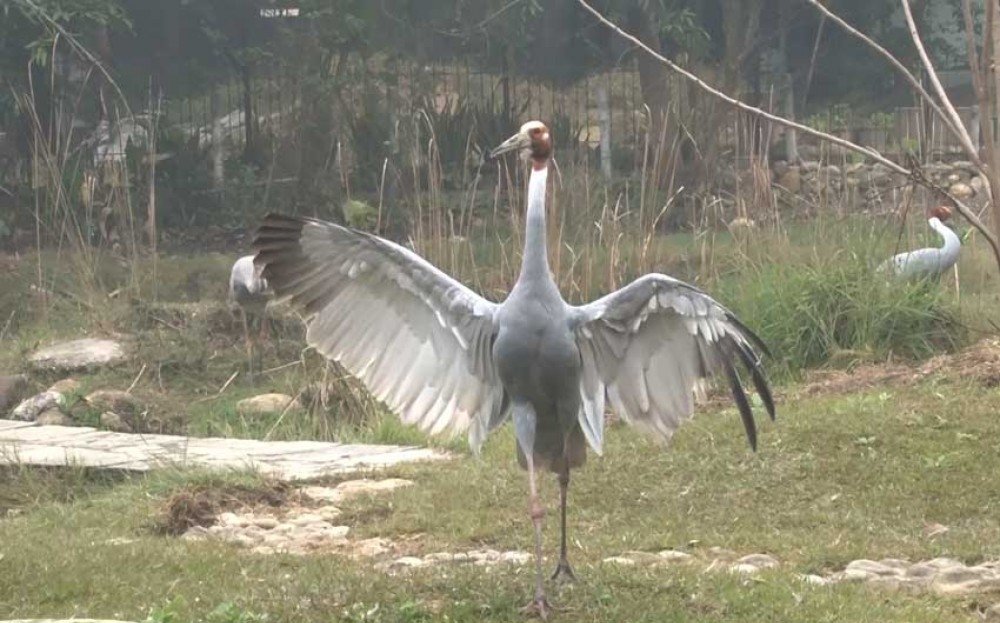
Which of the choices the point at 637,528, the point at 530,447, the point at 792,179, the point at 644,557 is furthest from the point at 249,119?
the point at 530,447

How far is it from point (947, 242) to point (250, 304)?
556 cm

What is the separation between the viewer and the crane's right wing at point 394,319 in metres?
6.52

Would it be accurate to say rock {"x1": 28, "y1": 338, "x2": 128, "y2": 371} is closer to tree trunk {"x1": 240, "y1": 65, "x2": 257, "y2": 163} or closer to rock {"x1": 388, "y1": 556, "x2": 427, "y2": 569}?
tree trunk {"x1": 240, "y1": 65, "x2": 257, "y2": 163}

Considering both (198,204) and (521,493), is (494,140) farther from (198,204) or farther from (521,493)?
(521,493)

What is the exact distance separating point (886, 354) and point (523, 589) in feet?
18.5

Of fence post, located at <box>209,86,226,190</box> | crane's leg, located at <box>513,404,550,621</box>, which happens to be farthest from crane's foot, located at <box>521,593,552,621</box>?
fence post, located at <box>209,86,226,190</box>

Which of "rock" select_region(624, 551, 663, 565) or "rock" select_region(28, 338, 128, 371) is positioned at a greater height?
"rock" select_region(624, 551, 663, 565)

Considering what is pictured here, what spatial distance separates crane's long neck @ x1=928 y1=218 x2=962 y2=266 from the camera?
1231 cm

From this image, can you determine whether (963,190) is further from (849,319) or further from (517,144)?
(517,144)

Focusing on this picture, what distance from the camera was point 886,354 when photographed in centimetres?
1102

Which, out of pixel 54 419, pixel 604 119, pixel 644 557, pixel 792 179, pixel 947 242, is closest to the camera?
pixel 644 557

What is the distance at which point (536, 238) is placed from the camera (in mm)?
6273

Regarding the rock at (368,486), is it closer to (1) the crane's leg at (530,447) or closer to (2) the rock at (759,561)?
(1) the crane's leg at (530,447)

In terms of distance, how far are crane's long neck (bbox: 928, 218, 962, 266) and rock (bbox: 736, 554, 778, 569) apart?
5.94 m
